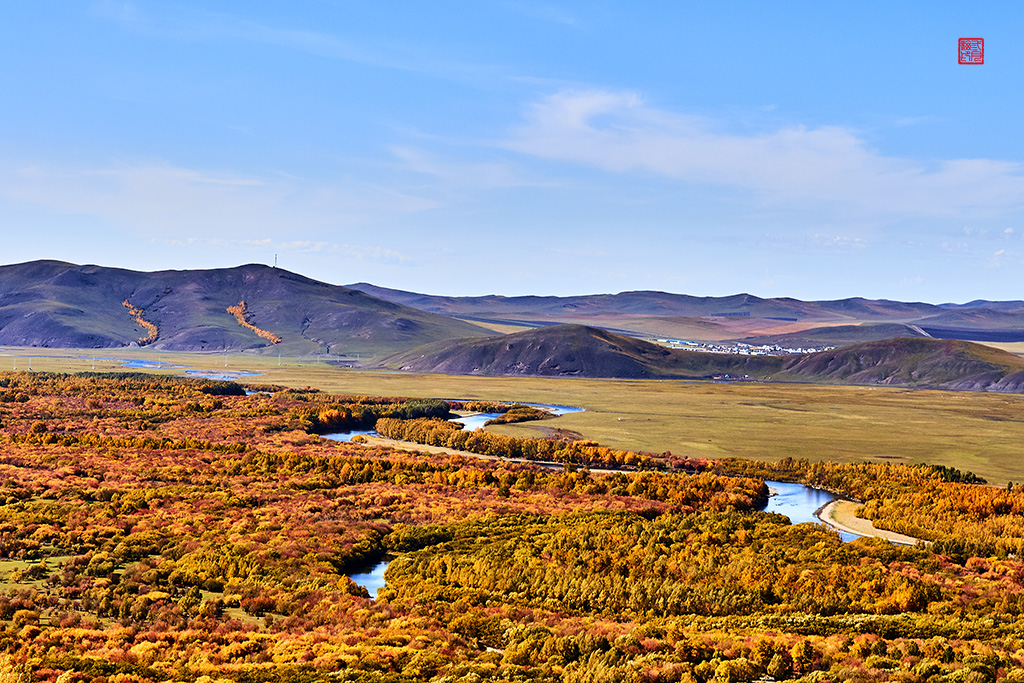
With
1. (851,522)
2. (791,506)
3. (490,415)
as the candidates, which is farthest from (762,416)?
(851,522)

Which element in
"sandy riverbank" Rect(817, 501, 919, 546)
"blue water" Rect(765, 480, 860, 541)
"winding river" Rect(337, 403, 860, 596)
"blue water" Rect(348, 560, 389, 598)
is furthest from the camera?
"blue water" Rect(765, 480, 860, 541)

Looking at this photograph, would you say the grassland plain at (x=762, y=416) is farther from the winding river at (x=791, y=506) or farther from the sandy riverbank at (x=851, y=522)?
the sandy riverbank at (x=851, y=522)

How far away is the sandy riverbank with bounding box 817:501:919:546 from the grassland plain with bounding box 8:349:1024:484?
1743 centimetres

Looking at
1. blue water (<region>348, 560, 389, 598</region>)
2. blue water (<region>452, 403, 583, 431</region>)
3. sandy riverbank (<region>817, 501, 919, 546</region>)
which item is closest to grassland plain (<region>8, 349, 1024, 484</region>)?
blue water (<region>452, 403, 583, 431</region>)

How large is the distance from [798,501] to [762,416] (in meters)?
59.7

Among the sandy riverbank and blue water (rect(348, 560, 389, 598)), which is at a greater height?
blue water (rect(348, 560, 389, 598))

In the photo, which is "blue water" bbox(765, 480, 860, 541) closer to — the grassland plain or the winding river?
the winding river

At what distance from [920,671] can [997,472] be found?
52.8 m

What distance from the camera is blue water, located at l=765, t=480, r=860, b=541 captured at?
53172 millimetres

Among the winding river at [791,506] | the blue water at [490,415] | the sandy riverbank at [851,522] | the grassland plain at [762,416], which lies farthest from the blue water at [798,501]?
the blue water at [490,415]

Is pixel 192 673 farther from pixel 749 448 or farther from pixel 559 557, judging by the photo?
pixel 749 448

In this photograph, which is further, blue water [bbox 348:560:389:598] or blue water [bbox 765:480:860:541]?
blue water [bbox 765:480:860:541]

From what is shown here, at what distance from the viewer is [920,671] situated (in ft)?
81.8

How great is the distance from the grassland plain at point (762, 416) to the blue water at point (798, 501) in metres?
13.2
